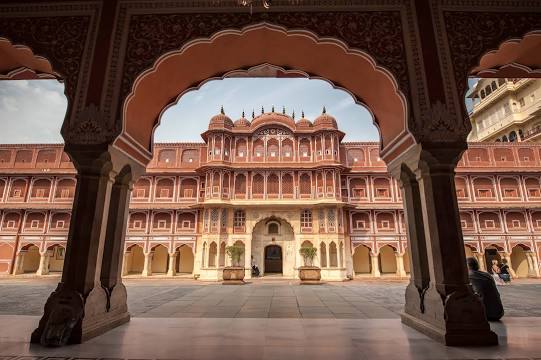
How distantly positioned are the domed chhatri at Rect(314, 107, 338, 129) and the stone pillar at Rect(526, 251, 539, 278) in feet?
51.7

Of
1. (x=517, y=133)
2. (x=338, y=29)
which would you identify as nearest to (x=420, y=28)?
(x=338, y=29)

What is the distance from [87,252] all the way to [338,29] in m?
5.12

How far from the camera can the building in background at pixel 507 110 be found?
25016 millimetres

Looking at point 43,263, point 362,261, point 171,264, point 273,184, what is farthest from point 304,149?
point 43,263

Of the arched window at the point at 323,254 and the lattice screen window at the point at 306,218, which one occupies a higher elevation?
the lattice screen window at the point at 306,218

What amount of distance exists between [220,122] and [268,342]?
19.7 m

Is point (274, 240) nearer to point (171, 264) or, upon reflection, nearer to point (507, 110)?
point (171, 264)

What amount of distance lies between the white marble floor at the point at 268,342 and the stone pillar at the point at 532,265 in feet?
67.9

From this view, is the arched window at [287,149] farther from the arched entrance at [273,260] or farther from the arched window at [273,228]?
the arched entrance at [273,260]

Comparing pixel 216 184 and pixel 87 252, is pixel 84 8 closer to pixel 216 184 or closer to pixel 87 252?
A: pixel 87 252

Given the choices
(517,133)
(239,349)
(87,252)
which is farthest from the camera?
(517,133)

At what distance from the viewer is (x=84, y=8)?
17.2ft

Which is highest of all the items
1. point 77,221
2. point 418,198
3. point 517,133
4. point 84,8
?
point 517,133

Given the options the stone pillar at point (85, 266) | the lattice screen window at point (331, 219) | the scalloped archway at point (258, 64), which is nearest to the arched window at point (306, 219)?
the lattice screen window at point (331, 219)
